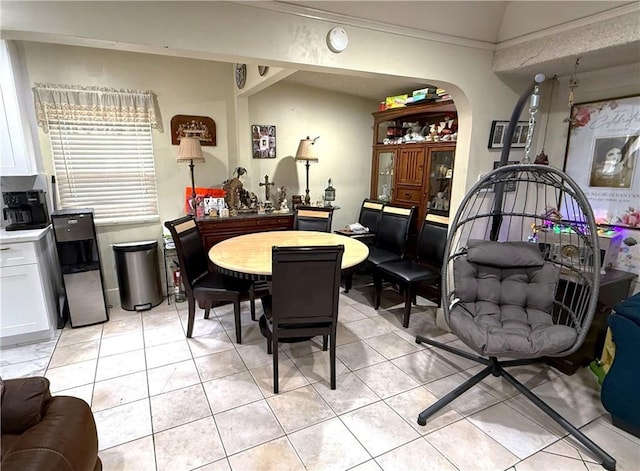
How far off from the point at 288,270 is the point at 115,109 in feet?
8.78

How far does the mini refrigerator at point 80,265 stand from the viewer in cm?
297

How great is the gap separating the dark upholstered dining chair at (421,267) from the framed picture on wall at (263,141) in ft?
6.65

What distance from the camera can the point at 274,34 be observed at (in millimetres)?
2092

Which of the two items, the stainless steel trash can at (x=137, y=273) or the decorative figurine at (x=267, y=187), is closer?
the stainless steel trash can at (x=137, y=273)

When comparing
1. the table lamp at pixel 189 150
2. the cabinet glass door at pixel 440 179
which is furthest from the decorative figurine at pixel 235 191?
the cabinet glass door at pixel 440 179

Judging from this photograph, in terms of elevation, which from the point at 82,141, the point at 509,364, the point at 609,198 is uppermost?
the point at 82,141

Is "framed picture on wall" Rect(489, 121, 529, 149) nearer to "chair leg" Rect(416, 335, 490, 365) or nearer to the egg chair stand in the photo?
the egg chair stand

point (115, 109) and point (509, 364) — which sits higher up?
point (115, 109)

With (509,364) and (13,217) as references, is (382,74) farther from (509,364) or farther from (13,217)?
(13,217)

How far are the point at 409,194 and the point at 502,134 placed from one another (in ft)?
4.48

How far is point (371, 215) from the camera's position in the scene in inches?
169

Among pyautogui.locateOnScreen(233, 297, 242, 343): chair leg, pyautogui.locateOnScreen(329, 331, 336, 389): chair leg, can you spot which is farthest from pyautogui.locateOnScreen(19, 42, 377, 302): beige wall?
pyautogui.locateOnScreen(329, 331, 336, 389): chair leg

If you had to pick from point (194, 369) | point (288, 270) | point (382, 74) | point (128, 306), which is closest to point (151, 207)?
point (128, 306)

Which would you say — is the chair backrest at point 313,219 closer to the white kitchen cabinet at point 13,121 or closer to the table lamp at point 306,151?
the table lamp at point 306,151
